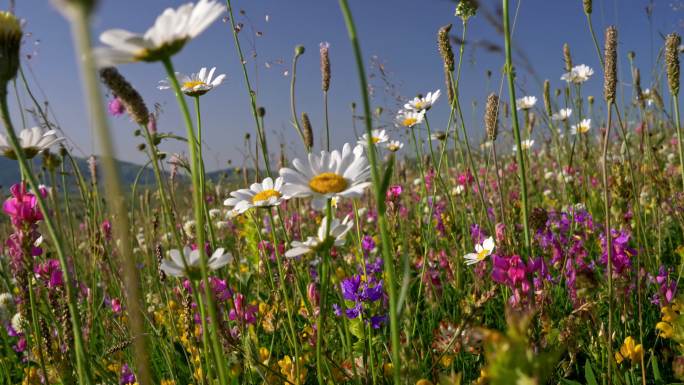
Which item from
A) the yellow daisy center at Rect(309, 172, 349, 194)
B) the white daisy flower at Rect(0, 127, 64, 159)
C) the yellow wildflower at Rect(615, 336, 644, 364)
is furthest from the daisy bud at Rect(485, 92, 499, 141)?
the white daisy flower at Rect(0, 127, 64, 159)

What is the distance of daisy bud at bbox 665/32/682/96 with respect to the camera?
1148 mm

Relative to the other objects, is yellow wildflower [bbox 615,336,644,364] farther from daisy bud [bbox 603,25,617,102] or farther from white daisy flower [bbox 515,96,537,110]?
white daisy flower [bbox 515,96,537,110]

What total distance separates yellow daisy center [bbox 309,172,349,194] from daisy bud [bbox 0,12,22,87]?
17.6 inches

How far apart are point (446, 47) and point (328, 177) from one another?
67 cm

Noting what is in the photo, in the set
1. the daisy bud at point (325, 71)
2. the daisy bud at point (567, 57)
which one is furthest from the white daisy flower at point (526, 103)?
the daisy bud at point (325, 71)

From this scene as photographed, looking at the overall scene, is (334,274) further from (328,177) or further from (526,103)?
(526,103)

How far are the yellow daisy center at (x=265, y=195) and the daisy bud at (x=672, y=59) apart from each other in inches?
38.1

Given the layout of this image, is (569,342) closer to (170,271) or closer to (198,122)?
(170,271)

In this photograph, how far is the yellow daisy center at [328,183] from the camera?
821 millimetres

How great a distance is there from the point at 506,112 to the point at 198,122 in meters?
2.83

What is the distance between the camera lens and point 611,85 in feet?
Answer: 3.07

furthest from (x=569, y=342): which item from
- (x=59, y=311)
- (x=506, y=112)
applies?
(x=506, y=112)

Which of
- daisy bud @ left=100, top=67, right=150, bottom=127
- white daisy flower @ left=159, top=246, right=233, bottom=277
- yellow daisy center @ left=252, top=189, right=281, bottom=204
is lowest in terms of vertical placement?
white daisy flower @ left=159, top=246, right=233, bottom=277

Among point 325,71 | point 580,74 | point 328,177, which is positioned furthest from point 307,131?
point 580,74
